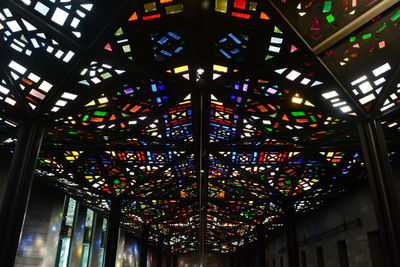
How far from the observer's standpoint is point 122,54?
31.3 ft

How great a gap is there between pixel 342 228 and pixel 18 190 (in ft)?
65.8

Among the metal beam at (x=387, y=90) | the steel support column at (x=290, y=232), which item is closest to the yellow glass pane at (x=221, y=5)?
the metal beam at (x=387, y=90)

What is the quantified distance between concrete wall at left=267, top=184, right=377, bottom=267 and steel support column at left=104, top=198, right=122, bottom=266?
1505 cm

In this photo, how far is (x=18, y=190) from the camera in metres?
10.4

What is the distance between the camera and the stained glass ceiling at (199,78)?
8.13 m

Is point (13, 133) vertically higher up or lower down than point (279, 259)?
higher up

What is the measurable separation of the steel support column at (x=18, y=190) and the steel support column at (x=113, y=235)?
1244 centimetres

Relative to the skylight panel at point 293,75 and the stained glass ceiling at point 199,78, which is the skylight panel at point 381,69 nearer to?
the stained glass ceiling at point 199,78

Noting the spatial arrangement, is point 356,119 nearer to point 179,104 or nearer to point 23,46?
point 179,104

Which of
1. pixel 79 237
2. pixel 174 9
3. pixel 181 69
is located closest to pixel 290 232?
pixel 79 237

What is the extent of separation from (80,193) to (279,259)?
84.7ft

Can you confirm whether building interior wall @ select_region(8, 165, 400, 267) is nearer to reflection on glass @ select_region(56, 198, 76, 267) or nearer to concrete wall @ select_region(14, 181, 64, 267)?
concrete wall @ select_region(14, 181, 64, 267)

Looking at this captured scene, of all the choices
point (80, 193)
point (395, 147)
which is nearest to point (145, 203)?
point (80, 193)

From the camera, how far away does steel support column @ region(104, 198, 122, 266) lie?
71.9 feet
